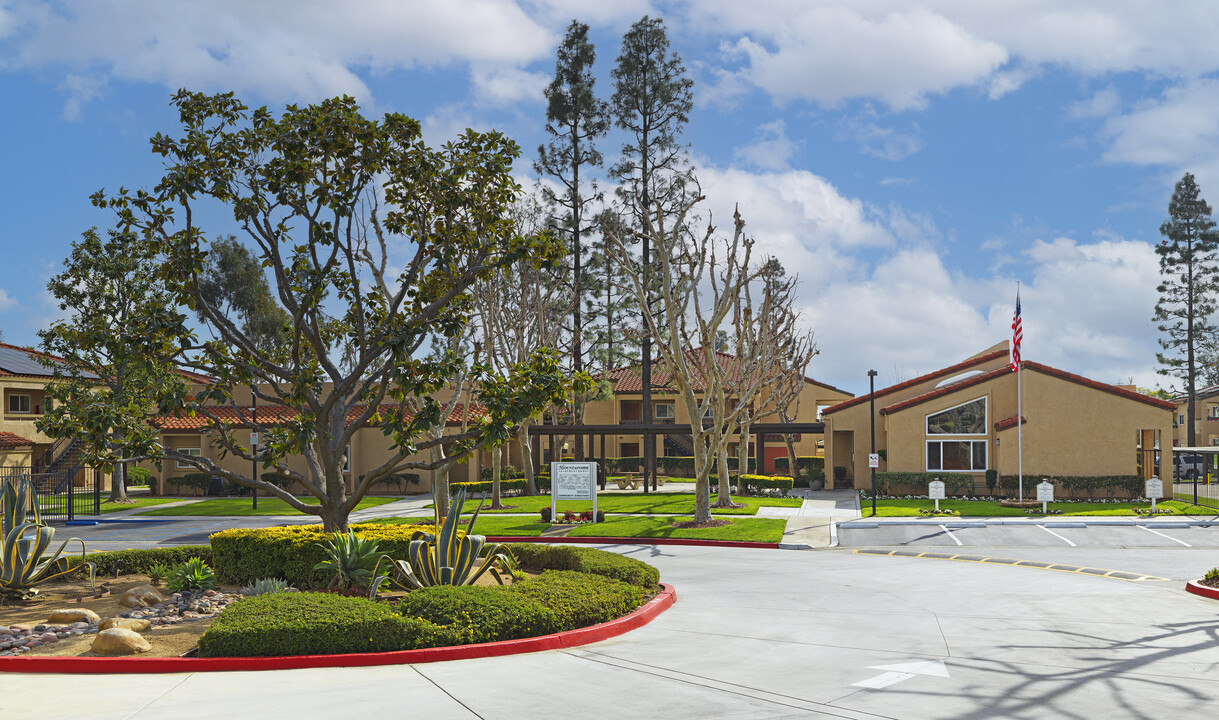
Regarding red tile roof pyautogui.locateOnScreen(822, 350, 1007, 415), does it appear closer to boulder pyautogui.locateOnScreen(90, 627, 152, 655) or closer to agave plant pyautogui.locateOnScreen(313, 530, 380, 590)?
agave plant pyautogui.locateOnScreen(313, 530, 380, 590)

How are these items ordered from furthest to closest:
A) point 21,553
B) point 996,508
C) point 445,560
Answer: point 996,508 → point 445,560 → point 21,553

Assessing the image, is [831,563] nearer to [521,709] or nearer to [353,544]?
[353,544]

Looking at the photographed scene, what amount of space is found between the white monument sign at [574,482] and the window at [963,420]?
17.8 meters

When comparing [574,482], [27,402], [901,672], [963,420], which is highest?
[27,402]

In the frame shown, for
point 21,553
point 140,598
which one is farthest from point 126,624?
point 21,553

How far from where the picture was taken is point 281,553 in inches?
544

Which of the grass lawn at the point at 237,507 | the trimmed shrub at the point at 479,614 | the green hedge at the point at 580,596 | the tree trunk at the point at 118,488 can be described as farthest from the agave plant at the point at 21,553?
the tree trunk at the point at 118,488

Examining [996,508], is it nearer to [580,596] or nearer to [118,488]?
[580,596]

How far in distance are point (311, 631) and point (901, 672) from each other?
6155 mm

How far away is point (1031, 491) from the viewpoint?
3641 cm

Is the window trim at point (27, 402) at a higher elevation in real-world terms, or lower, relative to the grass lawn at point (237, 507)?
higher

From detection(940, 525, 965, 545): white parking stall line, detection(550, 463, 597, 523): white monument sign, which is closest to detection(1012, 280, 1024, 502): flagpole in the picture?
detection(940, 525, 965, 545): white parking stall line

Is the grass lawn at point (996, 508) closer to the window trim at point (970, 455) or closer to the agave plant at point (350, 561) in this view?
the window trim at point (970, 455)

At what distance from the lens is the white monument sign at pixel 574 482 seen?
27.8 meters
